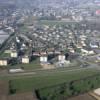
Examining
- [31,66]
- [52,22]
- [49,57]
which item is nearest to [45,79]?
[31,66]

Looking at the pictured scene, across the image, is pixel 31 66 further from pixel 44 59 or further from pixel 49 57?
pixel 49 57

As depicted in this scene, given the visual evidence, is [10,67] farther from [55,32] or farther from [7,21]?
[7,21]

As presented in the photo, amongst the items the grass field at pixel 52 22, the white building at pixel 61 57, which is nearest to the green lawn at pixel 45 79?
the white building at pixel 61 57

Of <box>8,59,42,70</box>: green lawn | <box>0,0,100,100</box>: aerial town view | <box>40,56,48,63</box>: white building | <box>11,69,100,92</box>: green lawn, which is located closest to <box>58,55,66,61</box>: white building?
<box>0,0,100,100</box>: aerial town view

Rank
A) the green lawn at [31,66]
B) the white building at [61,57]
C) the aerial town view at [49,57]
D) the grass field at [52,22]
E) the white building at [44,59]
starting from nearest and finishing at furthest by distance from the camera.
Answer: the aerial town view at [49,57], the green lawn at [31,66], the white building at [44,59], the white building at [61,57], the grass field at [52,22]

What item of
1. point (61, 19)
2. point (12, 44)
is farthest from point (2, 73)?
point (61, 19)

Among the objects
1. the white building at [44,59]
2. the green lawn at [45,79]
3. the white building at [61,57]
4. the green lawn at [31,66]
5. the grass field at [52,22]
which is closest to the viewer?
the green lawn at [45,79]

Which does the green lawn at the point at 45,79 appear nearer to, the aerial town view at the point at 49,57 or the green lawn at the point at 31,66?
the aerial town view at the point at 49,57
